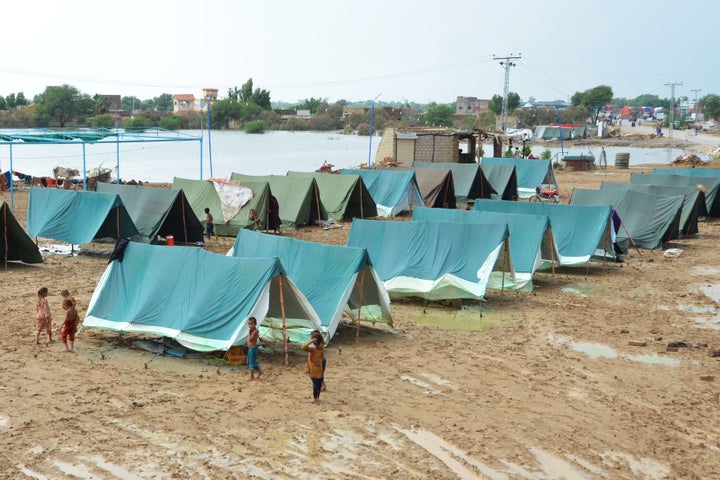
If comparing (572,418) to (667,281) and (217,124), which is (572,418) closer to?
(667,281)

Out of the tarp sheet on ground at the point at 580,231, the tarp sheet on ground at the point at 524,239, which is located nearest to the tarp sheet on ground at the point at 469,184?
the tarp sheet on ground at the point at 580,231

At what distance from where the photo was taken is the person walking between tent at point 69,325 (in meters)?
12.1

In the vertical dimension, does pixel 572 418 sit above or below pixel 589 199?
below

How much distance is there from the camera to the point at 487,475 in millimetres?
8461

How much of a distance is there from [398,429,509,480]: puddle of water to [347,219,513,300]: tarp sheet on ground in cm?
692

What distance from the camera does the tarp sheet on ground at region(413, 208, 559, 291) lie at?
17.9m

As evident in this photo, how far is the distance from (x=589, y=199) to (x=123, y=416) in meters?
18.6

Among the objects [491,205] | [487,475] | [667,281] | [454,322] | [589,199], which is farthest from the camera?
[589,199]

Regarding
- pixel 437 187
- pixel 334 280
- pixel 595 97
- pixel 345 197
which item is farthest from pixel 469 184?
pixel 595 97

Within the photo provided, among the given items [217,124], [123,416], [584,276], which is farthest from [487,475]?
[217,124]

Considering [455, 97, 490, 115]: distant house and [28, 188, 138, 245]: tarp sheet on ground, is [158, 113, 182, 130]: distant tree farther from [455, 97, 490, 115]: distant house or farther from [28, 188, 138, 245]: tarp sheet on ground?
[455, 97, 490, 115]: distant house

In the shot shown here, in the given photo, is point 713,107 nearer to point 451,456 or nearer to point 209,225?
point 209,225

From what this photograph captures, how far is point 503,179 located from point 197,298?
23.3 m

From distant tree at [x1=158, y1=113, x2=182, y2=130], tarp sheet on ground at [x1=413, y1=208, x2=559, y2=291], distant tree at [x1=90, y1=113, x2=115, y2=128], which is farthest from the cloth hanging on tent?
distant tree at [x1=158, y1=113, x2=182, y2=130]
